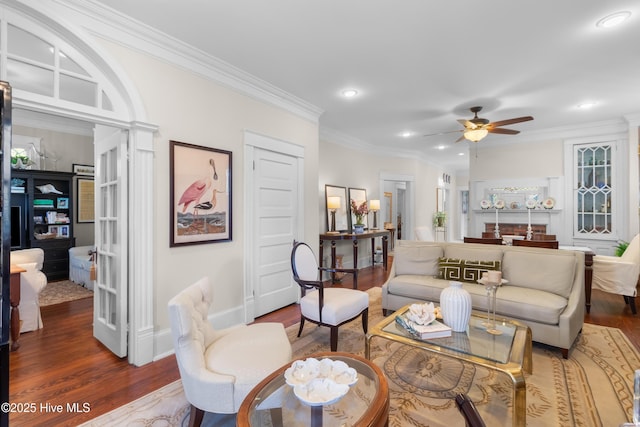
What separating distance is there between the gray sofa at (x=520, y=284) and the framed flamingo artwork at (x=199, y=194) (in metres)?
2.10

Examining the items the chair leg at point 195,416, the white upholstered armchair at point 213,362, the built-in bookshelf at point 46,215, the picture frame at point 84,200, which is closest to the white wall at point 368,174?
the white upholstered armchair at point 213,362

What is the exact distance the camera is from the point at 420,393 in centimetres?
210

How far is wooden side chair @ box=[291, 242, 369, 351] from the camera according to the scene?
264 centimetres

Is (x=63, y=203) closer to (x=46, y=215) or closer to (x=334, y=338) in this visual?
(x=46, y=215)

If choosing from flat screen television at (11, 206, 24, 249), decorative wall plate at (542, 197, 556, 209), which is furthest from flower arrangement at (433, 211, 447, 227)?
flat screen television at (11, 206, 24, 249)

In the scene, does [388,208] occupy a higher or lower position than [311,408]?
higher

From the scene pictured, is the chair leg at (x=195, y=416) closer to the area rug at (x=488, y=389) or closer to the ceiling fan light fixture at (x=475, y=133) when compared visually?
the area rug at (x=488, y=389)

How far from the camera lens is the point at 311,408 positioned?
4.35 feet

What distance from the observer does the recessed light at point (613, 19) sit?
2293 millimetres

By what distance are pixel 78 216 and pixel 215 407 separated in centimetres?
583

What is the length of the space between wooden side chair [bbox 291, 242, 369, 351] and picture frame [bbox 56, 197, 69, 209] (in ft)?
16.5

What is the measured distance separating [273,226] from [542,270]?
2.99m

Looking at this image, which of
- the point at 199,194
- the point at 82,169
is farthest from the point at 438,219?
the point at 82,169

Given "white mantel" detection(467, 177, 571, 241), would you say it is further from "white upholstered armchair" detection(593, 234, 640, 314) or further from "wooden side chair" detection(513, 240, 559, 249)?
"wooden side chair" detection(513, 240, 559, 249)
